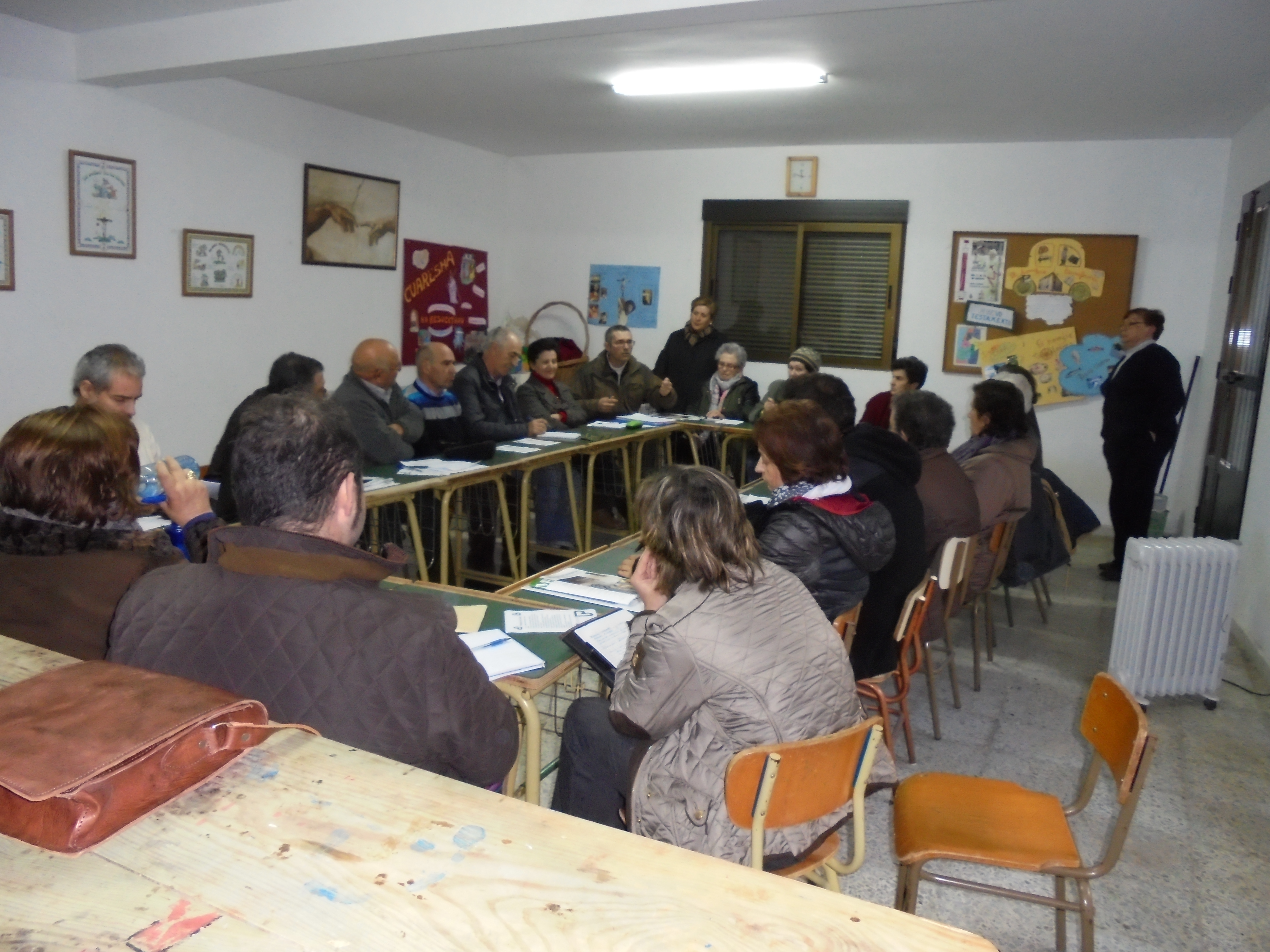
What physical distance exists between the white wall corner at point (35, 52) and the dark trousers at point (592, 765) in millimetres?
4381

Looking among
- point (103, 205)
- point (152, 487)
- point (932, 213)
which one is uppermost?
point (932, 213)

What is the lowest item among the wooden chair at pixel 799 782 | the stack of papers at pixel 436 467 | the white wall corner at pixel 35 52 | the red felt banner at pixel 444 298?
the wooden chair at pixel 799 782

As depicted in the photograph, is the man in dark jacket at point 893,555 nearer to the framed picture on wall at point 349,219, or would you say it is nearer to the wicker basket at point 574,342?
the framed picture on wall at point 349,219

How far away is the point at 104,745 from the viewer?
2.65ft

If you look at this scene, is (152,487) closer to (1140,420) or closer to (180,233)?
(180,233)

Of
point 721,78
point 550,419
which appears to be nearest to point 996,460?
point 721,78

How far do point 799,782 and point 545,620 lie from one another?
0.86 meters

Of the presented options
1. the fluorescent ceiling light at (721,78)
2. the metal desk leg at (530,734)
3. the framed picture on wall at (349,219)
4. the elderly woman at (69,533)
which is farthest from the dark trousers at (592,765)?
the framed picture on wall at (349,219)

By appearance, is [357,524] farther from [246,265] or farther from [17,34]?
[246,265]

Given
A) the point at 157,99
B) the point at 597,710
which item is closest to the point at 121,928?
the point at 597,710

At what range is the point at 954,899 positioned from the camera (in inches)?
91.9

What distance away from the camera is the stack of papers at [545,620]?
2.19 meters

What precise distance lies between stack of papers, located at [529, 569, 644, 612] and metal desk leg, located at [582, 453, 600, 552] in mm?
2067

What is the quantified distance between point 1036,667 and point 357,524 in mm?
3267
